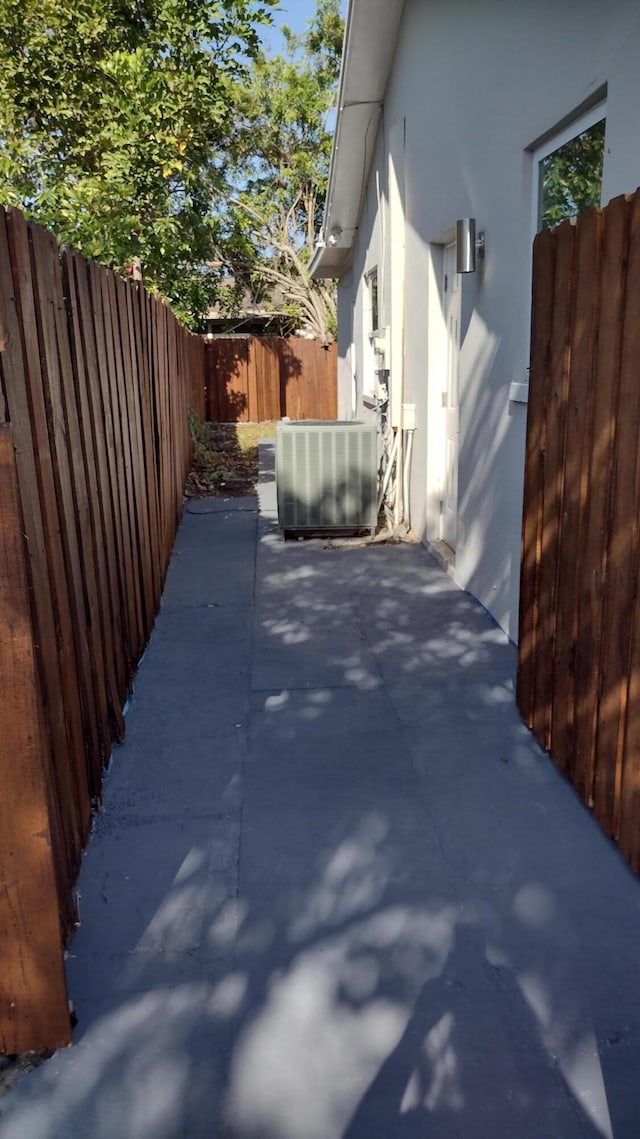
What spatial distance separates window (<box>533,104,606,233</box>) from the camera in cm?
387

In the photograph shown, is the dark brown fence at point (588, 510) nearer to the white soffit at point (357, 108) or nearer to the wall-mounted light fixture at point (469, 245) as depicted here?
the wall-mounted light fixture at point (469, 245)

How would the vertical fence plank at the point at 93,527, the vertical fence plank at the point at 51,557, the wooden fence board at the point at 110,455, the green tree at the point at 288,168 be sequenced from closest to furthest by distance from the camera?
the vertical fence plank at the point at 51,557
the vertical fence plank at the point at 93,527
the wooden fence board at the point at 110,455
the green tree at the point at 288,168

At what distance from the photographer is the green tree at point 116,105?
10.7 m

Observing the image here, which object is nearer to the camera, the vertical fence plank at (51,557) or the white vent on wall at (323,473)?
the vertical fence plank at (51,557)

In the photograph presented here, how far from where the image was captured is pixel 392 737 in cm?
400

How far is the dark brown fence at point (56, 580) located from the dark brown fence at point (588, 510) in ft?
6.19

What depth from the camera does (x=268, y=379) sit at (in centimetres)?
2045

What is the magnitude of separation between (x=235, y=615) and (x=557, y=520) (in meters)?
2.86

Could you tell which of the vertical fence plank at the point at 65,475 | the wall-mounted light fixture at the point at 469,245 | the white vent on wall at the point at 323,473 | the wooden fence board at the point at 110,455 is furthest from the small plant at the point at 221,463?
the vertical fence plank at the point at 65,475

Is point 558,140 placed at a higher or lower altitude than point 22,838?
higher

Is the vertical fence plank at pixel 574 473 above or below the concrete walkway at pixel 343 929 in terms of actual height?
above

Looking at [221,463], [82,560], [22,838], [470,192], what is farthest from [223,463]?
[22,838]

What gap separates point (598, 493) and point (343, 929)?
1722mm

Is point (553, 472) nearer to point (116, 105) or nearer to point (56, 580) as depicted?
point (56, 580)
